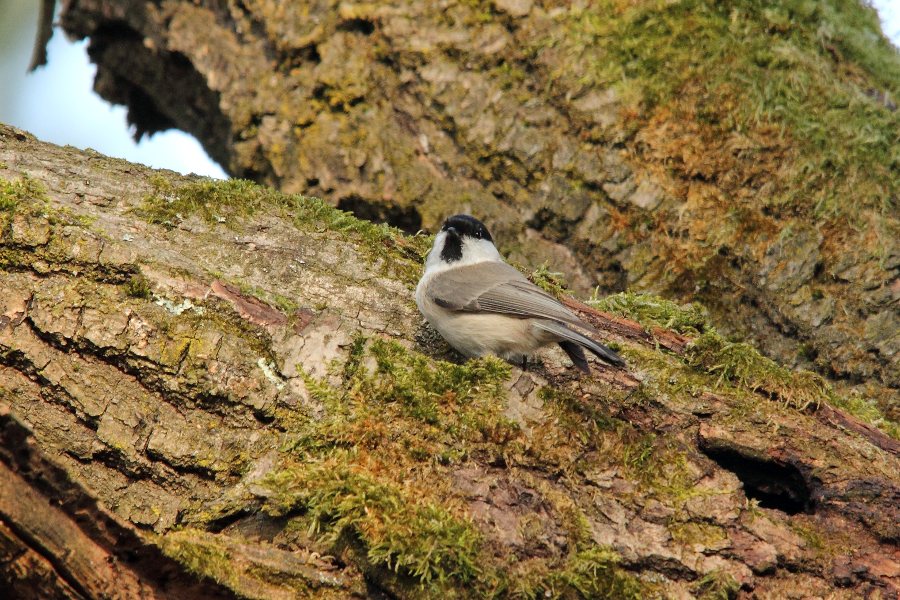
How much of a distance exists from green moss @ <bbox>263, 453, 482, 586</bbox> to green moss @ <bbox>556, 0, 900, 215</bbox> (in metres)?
3.14

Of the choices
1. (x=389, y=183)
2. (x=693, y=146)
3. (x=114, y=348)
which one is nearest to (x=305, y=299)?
(x=114, y=348)

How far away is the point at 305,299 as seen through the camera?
371cm

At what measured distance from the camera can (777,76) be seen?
4949 mm

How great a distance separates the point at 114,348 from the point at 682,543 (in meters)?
2.39

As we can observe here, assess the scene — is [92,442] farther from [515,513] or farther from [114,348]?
[515,513]

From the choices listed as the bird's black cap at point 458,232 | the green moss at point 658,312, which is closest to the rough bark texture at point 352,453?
the green moss at point 658,312

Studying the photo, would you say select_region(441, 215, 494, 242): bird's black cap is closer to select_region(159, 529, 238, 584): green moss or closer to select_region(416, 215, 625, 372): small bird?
select_region(416, 215, 625, 372): small bird

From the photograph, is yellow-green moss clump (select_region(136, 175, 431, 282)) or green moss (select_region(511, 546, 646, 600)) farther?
yellow-green moss clump (select_region(136, 175, 431, 282))

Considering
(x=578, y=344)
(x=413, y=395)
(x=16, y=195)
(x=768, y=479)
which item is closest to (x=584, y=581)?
(x=413, y=395)

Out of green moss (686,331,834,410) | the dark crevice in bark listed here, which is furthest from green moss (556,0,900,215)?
the dark crevice in bark

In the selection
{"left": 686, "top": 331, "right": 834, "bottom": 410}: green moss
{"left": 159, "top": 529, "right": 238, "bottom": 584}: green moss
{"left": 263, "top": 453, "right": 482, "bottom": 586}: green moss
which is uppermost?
{"left": 686, "top": 331, "right": 834, "bottom": 410}: green moss

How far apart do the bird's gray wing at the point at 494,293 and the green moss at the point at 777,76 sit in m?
1.56

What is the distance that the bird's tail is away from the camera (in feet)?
11.8

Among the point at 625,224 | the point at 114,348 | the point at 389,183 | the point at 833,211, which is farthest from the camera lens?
the point at 389,183
